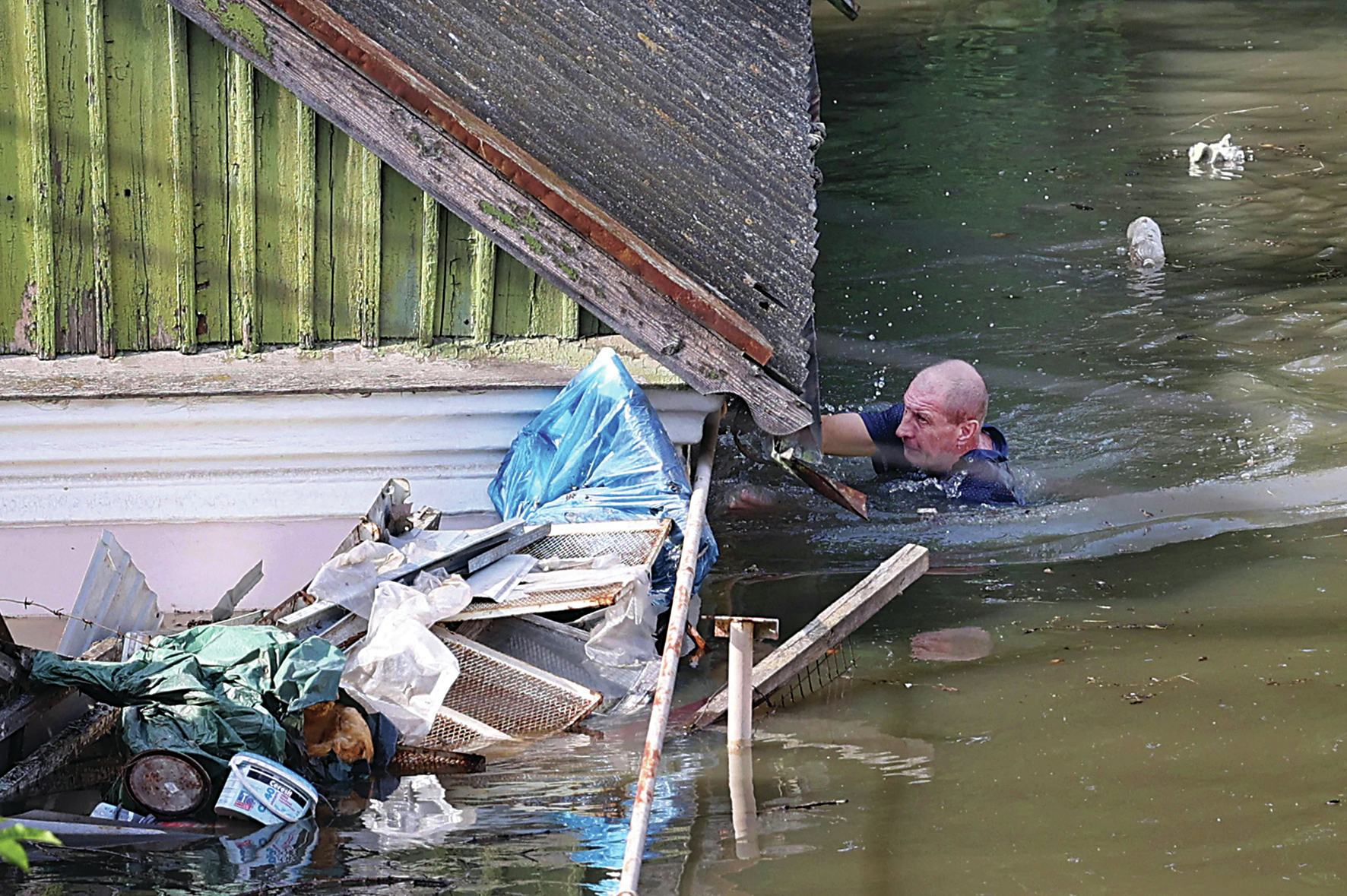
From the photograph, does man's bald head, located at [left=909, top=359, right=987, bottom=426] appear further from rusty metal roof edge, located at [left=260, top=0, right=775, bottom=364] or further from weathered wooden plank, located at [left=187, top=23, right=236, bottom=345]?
weathered wooden plank, located at [left=187, top=23, right=236, bottom=345]

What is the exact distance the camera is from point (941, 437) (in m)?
7.32

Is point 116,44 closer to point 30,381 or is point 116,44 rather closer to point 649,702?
point 30,381

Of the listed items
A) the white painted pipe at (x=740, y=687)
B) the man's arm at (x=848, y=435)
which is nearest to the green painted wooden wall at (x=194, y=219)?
the white painted pipe at (x=740, y=687)

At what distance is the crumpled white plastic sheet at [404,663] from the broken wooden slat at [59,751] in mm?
751

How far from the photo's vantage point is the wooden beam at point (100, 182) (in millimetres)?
5273

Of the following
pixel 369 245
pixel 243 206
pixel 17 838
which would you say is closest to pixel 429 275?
pixel 369 245

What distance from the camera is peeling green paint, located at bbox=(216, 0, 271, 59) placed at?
16.3ft

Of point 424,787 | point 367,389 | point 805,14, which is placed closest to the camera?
point 424,787

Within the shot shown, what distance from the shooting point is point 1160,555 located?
615 cm

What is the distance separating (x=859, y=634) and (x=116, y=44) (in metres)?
3.68

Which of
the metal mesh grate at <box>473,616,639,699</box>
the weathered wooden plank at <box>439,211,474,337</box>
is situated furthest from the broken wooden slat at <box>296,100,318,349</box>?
the metal mesh grate at <box>473,616,639,699</box>

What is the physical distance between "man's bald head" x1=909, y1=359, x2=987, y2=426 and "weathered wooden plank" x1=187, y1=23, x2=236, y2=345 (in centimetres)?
359

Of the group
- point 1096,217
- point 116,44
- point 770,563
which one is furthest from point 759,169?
point 1096,217

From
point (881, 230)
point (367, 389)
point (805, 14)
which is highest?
point (805, 14)
